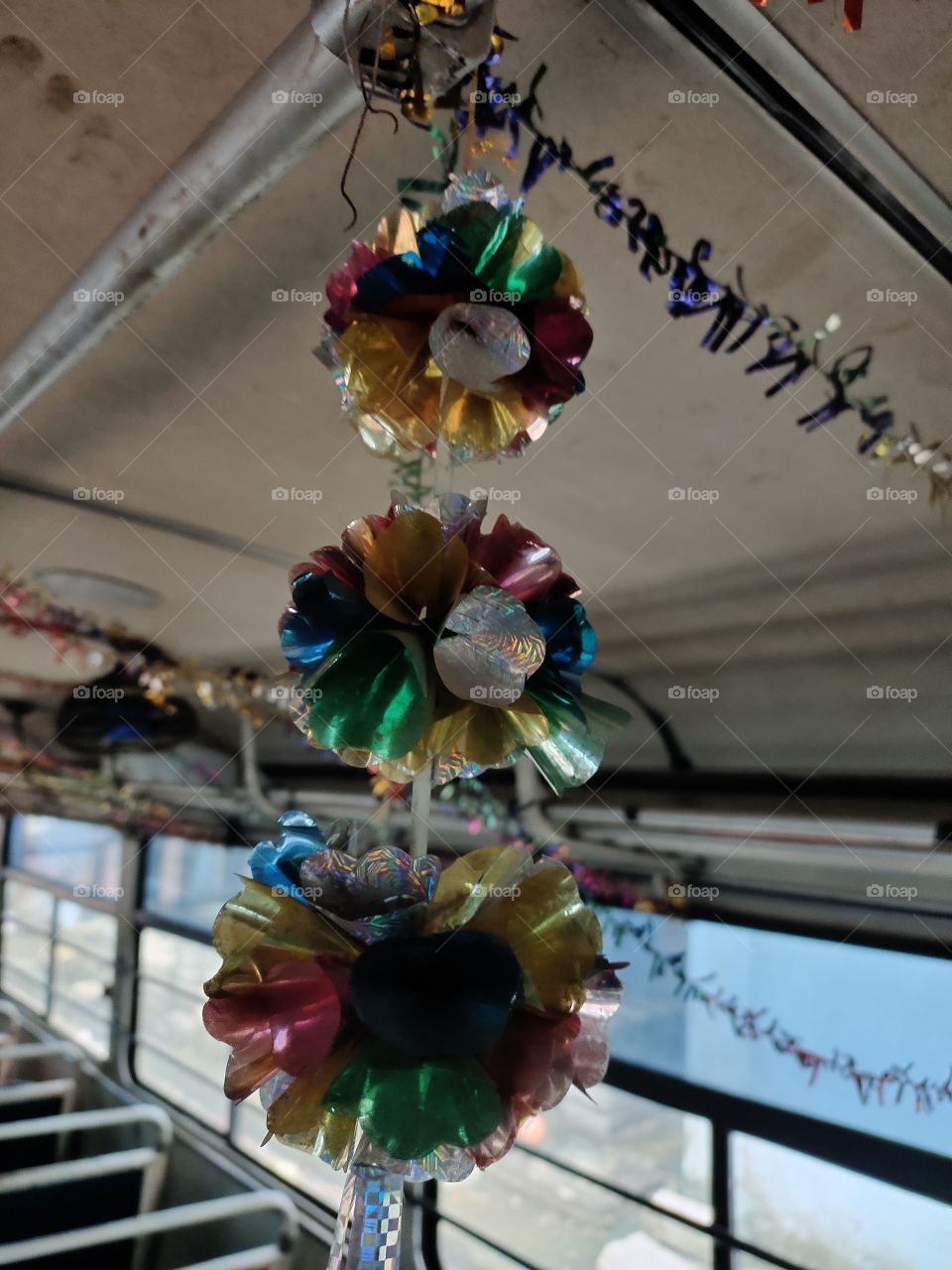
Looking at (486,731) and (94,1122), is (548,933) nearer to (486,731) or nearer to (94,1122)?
(486,731)

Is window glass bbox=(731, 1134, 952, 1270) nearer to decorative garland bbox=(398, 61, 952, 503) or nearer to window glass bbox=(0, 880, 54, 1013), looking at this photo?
decorative garland bbox=(398, 61, 952, 503)

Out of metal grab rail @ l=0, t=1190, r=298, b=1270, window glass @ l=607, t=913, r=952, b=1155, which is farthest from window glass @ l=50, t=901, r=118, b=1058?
window glass @ l=607, t=913, r=952, b=1155

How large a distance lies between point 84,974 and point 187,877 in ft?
4.16

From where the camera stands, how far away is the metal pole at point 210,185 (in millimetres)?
881

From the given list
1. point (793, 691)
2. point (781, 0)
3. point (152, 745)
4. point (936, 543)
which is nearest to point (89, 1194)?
point (152, 745)

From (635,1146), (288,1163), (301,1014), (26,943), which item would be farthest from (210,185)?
(26,943)

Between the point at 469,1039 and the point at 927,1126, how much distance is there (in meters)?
2.22

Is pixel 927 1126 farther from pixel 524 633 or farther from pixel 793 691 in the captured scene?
pixel 524 633

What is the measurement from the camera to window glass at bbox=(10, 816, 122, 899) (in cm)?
523

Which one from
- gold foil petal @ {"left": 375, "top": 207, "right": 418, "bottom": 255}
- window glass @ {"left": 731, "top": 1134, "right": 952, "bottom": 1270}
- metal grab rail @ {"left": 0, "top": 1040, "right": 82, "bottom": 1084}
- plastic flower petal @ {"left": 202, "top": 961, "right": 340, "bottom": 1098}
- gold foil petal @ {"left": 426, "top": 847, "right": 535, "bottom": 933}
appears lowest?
metal grab rail @ {"left": 0, "top": 1040, "right": 82, "bottom": 1084}

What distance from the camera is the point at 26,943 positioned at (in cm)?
627

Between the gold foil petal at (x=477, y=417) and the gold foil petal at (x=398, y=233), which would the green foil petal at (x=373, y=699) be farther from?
the gold foil petal at (x=398, y=233)

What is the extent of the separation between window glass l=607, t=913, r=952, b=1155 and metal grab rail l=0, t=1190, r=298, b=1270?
1493 millimetres

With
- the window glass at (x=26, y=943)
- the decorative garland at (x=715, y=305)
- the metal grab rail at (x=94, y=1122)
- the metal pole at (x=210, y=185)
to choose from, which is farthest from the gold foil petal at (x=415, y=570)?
the window glass at (x=26, y=943)
